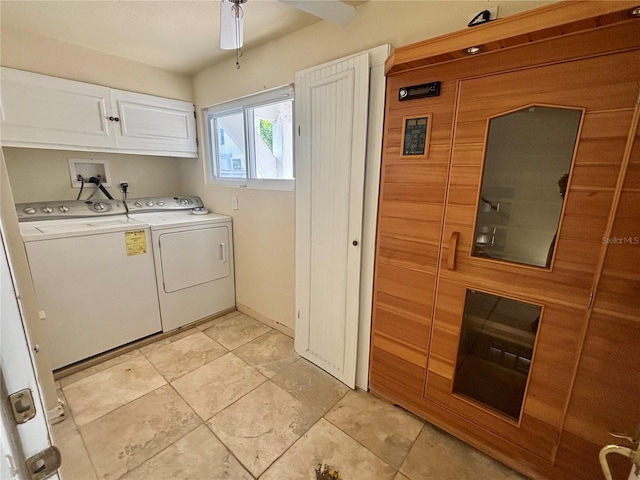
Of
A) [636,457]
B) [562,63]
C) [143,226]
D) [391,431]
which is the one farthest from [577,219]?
[143,226]

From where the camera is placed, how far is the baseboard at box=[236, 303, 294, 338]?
2587mm

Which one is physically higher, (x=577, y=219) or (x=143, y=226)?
(x=577, y=219)

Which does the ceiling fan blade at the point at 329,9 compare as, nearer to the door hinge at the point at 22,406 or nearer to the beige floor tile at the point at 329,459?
the door hinge at the point at 22,406

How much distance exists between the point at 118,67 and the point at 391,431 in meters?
3.37

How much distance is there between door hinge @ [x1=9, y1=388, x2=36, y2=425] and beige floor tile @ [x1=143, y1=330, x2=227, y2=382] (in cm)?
182

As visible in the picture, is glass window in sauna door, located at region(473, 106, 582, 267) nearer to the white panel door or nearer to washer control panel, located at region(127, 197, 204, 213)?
the white panel door

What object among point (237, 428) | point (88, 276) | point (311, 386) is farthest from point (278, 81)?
point (237, 428)

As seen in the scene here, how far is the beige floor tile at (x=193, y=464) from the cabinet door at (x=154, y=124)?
232 centimetres

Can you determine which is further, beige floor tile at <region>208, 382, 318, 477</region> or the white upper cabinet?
the white upper cabinet

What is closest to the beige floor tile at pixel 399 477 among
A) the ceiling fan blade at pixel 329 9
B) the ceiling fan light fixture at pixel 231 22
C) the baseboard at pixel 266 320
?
the baseboard at pixel 266 320

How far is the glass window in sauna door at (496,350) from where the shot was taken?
1333mm

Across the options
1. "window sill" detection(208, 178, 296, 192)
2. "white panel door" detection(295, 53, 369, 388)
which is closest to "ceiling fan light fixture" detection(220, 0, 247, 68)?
"white panel door" detection(295, 53, 369, 388)

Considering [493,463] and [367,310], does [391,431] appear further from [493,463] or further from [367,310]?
[367,310]

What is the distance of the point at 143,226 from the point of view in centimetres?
227
